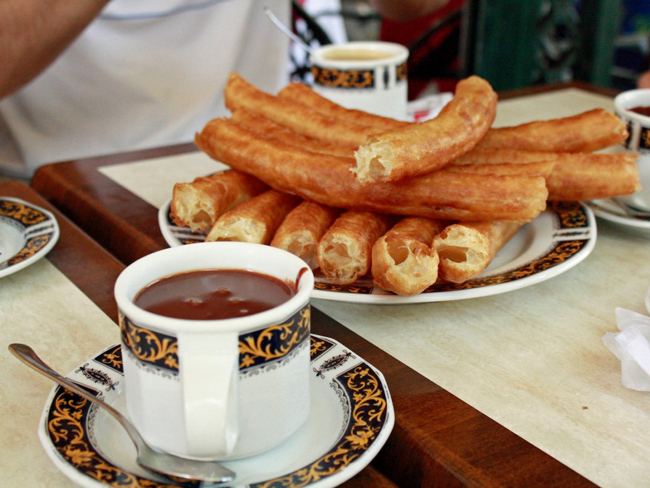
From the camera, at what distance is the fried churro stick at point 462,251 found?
74 cm

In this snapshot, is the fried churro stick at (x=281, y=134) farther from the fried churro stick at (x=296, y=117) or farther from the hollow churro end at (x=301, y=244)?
the hollow churro end at (x=301, y=244)

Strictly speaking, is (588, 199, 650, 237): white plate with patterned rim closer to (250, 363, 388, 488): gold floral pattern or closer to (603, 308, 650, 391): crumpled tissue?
(603, 308, 650, 391): crumpled tissue

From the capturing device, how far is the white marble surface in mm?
546

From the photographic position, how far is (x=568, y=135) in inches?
37.9

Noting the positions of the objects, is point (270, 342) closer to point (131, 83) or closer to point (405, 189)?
point (405, 189)

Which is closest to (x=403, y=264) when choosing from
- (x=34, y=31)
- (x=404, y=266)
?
(x=404, y=266)

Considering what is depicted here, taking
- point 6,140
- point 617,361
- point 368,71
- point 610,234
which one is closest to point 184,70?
point 6,140

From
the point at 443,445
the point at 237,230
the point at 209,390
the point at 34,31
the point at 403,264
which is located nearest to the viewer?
the point at 209,390

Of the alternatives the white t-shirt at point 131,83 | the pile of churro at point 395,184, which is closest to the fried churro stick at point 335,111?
the pile of churro at point 395,184

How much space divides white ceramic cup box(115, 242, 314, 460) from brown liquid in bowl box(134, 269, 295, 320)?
1 centimetres

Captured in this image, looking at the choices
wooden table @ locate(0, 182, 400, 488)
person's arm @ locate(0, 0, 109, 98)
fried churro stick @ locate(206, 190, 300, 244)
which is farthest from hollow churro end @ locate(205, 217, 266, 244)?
person's arm @ locate(0, 0, 109, 98)

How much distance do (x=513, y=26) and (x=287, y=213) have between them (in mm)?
2146

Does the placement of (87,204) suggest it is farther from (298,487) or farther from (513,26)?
(513,26)

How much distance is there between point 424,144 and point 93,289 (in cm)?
42
